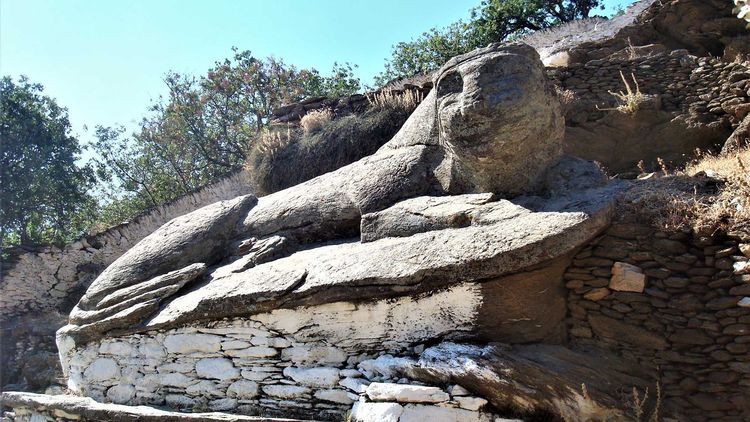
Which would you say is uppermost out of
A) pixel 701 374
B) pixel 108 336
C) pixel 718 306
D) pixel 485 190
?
pixel 485 190

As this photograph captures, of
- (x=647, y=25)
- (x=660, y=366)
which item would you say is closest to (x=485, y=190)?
(x=660, y=366)

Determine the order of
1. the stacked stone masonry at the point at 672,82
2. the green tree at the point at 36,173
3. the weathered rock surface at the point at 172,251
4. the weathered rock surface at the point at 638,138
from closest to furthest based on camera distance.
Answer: the weathered rock surface at the point at 172,251 → the weathered rock surface at the point at 638,138 → the stacked stone masonry at the point at 672,82 → the green tree at the point at 36,173

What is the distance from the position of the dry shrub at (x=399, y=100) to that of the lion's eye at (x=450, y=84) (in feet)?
11.1

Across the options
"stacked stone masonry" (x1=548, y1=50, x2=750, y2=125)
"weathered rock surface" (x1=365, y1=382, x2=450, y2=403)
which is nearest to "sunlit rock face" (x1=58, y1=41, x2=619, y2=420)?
"weathered rock surface" (x1=365, y1=382, x2=450, y2=403)

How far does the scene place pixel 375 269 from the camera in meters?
4.56

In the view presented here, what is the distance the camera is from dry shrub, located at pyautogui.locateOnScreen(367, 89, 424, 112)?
342 inches

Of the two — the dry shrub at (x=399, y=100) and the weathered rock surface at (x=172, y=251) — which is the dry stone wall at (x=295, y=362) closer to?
Answer: the weathered rock surface at (x=172, y=251)

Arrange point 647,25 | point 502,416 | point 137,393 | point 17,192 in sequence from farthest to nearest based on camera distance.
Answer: point 17,192, point 647,25, point 137,393, point 502,416

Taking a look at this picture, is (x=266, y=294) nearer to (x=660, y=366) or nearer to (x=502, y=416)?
(x=502, y=416)

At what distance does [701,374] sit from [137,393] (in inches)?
174

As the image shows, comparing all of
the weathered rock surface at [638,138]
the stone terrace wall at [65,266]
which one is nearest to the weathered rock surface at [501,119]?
the weathered rock surface at [638,138]

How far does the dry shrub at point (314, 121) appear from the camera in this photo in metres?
9.23

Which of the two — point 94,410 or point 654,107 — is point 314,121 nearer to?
point 654,107

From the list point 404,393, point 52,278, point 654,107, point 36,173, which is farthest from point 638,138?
point 36,173
